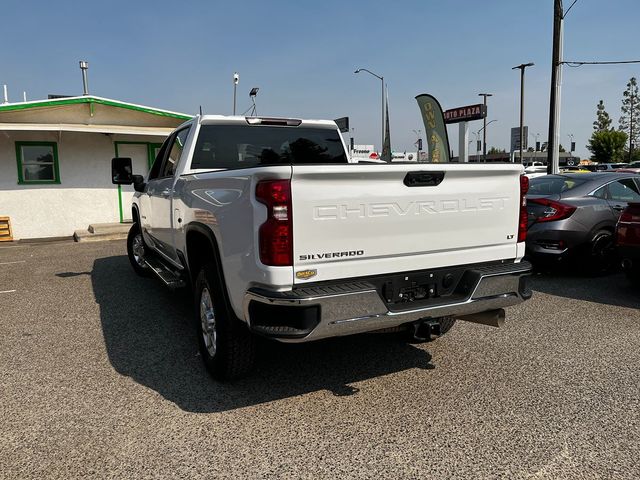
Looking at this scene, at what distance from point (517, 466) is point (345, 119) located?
16.8m

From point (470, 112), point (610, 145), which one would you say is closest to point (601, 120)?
point (610, 145)

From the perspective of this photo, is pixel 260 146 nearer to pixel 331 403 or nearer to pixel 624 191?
pixel 331 403

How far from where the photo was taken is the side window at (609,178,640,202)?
24.3ft

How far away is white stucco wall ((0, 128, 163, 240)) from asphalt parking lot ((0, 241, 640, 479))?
926 centimetres

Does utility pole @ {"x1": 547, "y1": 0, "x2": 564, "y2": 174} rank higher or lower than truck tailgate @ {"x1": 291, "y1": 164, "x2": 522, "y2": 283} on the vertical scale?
higher

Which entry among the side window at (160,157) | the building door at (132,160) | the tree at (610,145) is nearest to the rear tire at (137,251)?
the side window at (160,157)

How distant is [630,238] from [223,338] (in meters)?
5.04

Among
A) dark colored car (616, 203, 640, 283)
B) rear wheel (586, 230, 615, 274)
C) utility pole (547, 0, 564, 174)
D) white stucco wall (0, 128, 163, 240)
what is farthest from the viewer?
utility pole (547, 0, 564, 174)

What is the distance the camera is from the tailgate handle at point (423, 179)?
10.4 feet

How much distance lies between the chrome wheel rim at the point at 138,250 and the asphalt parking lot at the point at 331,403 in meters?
1.93

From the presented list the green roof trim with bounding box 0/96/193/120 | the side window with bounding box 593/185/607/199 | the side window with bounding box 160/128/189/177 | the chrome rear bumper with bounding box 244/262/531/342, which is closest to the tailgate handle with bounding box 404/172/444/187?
the chrome rear bumper with bounding box 244/262/531/342

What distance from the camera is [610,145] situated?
69.8m

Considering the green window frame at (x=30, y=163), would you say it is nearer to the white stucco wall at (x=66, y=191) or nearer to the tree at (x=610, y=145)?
the white stucco wall at (x=66, y=191)

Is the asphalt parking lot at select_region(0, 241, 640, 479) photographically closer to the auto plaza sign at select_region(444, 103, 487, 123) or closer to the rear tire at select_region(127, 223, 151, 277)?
the rear tire at select_region(127, 223, 151, 277)
